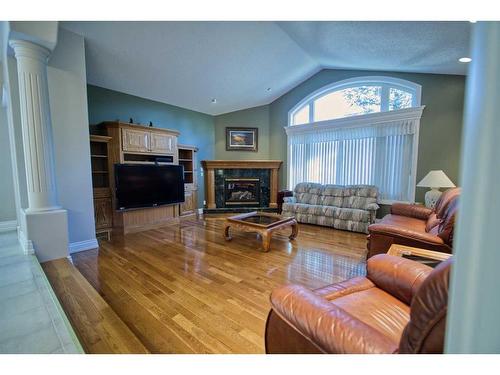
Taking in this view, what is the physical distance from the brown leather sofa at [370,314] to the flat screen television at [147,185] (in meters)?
3.84

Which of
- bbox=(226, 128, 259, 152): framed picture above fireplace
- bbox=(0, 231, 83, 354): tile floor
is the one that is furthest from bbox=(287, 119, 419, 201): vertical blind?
bbox=(0, 231, 83, 354): tile floor

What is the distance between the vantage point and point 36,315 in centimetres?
161

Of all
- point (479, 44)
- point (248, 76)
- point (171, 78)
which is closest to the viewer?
point (479, 44)

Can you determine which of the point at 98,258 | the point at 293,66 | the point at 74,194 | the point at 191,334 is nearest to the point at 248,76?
the point at 293,66

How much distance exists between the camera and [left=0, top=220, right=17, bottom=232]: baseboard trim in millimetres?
3679

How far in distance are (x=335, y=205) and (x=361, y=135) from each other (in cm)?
166

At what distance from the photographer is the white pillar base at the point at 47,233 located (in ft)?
8.57

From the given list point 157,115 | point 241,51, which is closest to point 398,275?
point 241,51

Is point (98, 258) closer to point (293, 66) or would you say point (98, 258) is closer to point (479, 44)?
point (479, 44)

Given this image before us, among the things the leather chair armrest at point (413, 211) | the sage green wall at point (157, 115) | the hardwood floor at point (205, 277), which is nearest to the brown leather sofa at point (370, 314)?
the hardwood floor at point (205, 277)

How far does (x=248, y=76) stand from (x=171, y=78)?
1.60 metres

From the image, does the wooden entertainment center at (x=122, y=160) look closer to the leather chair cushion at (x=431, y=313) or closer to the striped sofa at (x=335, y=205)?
the striped sofa at (x=335, y=205)

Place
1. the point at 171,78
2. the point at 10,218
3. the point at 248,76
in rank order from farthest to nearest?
1. the point at 248,76
2. the point at 171,78
3. the point at 10,218

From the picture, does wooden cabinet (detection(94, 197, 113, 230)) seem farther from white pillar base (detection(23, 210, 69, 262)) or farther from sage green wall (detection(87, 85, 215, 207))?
sage green wall (detection(87, 85, 215, 207))
